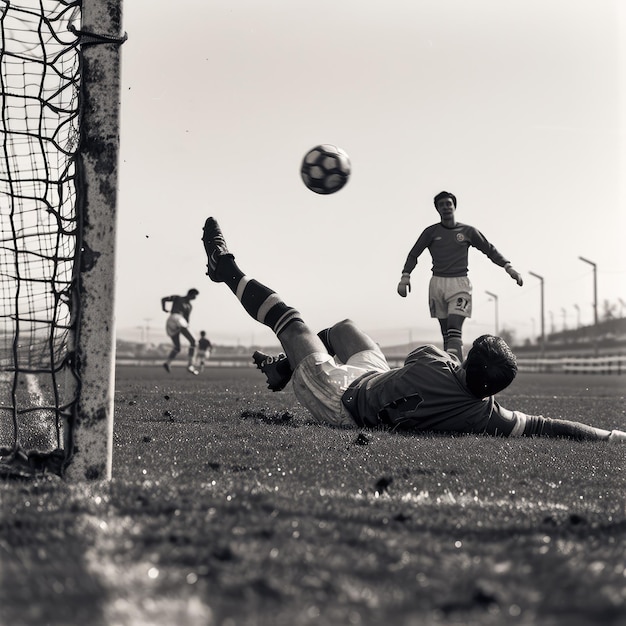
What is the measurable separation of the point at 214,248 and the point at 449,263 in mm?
5497

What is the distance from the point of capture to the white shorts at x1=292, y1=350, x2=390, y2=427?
5699 mm

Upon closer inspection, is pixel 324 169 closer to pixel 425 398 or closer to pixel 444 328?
pixel 425 398

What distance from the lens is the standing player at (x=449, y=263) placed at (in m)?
10.9

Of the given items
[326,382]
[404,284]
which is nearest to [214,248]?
[326,382]

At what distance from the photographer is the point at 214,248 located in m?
6.23

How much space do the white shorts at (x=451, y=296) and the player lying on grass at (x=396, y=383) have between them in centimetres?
501

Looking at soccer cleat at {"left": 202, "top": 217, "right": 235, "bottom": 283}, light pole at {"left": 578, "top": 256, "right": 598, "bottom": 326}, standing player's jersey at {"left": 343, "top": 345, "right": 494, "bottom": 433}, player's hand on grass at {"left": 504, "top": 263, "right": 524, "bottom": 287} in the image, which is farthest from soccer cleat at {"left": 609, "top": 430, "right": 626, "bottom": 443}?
light pole at {"left": 578, "top": 256, "right": 598, "bottom": 326}

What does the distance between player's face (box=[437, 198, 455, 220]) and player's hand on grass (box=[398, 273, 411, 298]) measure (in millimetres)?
987

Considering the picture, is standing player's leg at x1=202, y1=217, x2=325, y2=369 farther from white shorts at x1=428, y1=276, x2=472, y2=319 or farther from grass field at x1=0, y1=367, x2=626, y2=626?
white shorts at x1=428, y1=276, x2=472, y2=319

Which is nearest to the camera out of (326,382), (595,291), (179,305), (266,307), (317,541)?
(317,541)

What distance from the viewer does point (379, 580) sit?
2066 millimetres

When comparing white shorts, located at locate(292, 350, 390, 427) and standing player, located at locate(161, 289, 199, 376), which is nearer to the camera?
white shorts, located at locate(292, 350, 390, 427)

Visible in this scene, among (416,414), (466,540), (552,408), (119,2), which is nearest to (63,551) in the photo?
(466,540)

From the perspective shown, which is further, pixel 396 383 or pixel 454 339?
pixel 454 339
